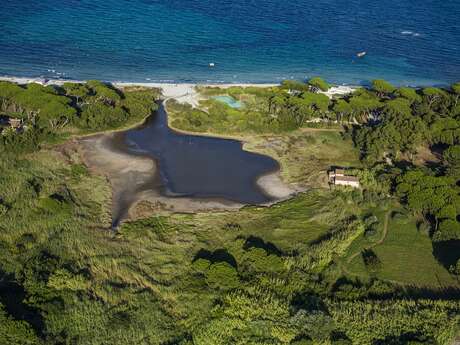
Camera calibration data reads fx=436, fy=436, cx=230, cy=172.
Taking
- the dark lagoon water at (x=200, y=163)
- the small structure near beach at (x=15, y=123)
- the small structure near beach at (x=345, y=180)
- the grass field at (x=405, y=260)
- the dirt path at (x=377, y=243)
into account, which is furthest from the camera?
the small structure near beach at (x=15, y=123)

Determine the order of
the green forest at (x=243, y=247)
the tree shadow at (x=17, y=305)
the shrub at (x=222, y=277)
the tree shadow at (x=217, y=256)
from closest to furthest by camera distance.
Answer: the tree shadow at (x=17, y=305), the green forest at (x=243, y=247), the shrub at (x=222, y=277), the tree shadow at (x=217, y=256)

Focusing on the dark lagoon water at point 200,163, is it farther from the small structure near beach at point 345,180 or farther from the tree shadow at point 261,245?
the small structure near beach at point 345,180

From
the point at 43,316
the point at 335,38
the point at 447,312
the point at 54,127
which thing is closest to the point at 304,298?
the point at 447,312

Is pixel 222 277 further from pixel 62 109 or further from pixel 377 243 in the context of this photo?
pixel 62 109

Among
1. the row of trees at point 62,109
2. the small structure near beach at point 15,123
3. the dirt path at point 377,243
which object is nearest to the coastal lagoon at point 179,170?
the row of trees at point 62,109

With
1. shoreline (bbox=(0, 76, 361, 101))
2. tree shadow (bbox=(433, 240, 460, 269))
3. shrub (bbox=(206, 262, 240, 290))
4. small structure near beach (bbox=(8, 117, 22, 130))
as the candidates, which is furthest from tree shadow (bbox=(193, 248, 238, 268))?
shoreline (bbox=(0, 76, 361, 101))

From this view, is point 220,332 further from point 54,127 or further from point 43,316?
point 54,127

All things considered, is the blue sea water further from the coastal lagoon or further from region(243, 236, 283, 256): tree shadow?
region(243, 236, 283, 256): tree shadow
